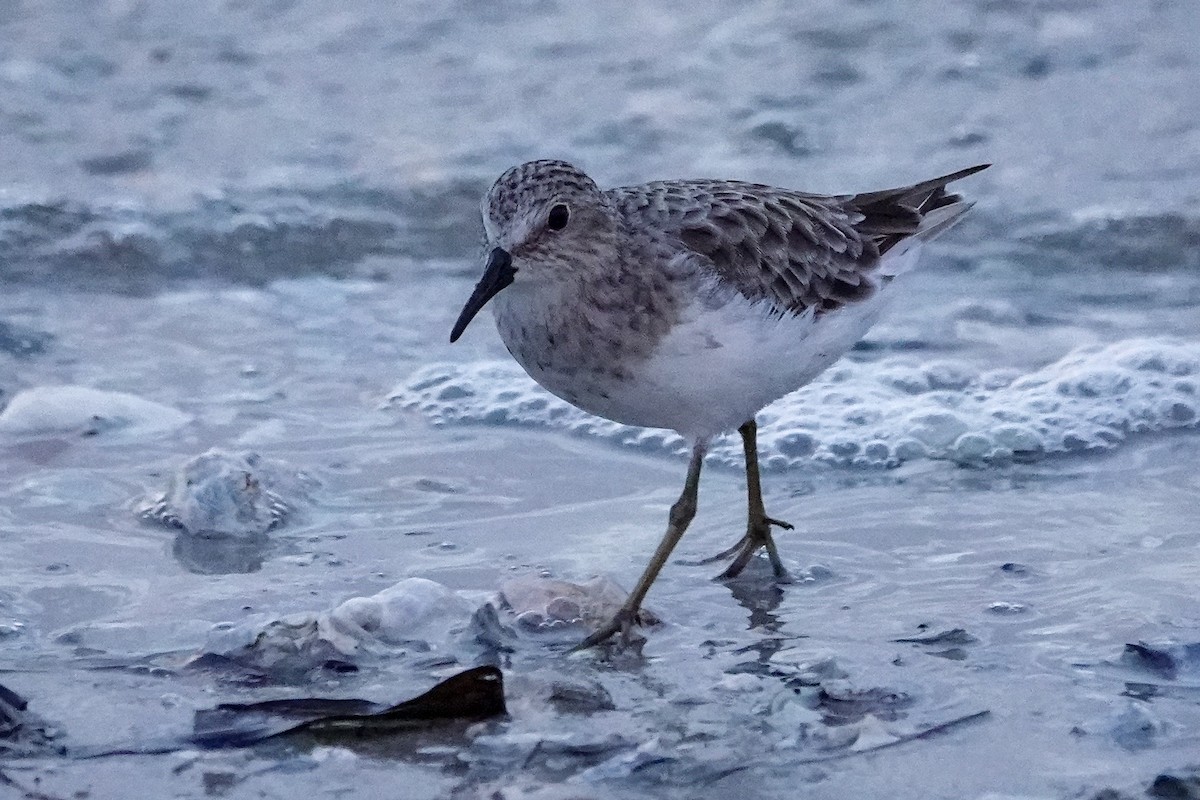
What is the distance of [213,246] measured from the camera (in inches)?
283

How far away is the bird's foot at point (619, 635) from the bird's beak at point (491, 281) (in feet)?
2.44

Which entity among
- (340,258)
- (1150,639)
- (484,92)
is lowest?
(1150,639)

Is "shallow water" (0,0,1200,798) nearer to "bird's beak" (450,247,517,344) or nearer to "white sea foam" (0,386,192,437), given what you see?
"white sea foam" (0,386,192,437)

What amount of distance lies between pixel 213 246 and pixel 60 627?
3.59 m

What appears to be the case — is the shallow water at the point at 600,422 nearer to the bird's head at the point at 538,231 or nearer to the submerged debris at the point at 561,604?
the submerged debris at the point at 561,604

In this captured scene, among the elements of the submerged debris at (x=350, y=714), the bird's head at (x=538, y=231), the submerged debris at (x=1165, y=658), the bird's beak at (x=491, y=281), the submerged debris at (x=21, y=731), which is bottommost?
the submerged debris at (x=1165, y=658)

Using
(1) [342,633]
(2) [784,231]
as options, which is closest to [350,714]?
(1) [342,633]

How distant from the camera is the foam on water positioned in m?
5.18

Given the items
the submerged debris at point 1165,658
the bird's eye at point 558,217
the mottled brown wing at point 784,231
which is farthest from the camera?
the mottled brown wing at point 784,231

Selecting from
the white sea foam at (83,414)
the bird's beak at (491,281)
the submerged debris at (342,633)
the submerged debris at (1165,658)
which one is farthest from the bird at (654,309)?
the white sea foam at (83,414)

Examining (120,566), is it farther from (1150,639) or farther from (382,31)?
(382,31)

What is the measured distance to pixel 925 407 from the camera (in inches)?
214

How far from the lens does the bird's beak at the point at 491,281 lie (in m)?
3.92

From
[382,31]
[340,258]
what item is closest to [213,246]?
[340,258]
